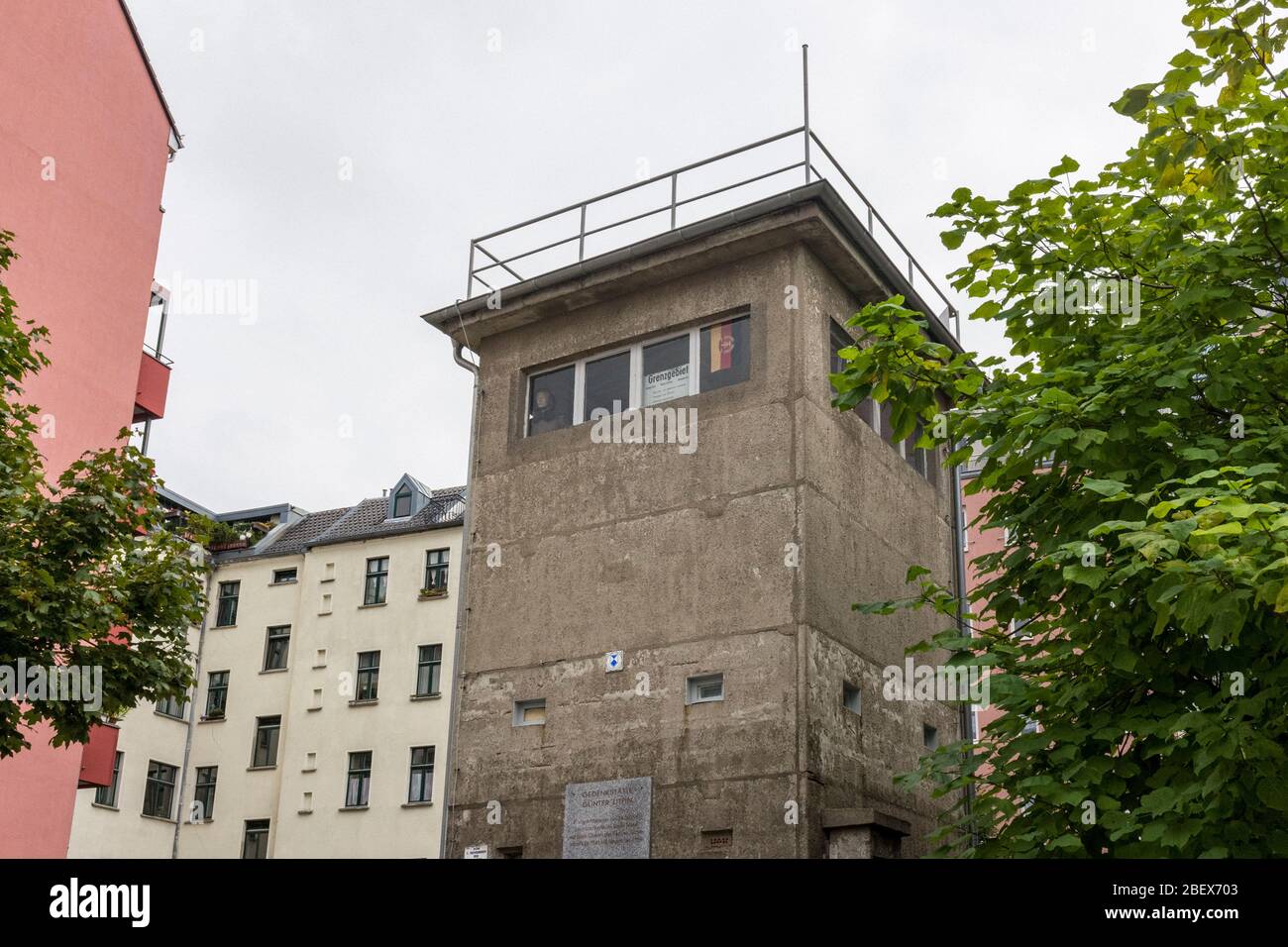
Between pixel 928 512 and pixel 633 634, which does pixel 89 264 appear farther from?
pixel 928 512

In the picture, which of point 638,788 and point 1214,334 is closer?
point 1214,334

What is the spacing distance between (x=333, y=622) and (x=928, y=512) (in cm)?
3472

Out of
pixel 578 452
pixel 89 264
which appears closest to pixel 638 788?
pixel 578 452

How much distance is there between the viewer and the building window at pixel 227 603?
175 ft

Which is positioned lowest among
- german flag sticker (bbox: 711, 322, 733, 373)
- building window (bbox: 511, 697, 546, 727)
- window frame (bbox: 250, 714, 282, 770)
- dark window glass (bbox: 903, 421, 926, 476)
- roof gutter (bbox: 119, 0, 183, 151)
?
Answer: building window (bbox: 511, 697, 546, 727)

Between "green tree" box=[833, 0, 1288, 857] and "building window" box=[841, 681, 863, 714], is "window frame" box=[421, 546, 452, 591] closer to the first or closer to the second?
"building window" box=[841, 681, 863, 714]

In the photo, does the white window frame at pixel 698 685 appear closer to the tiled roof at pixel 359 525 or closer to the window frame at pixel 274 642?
the tiled roof at pixel 359 525

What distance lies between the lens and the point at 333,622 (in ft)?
167

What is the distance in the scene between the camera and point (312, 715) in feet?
163

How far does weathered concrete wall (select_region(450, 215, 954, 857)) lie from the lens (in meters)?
15.9

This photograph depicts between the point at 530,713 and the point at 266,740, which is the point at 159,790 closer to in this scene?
the point at 266,740

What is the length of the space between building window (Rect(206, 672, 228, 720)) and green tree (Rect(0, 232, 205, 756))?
125 ft

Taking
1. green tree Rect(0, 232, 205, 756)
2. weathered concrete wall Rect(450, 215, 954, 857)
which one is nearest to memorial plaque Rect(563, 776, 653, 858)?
weathered concrete wall Rect(450, 215, 954, 857)
